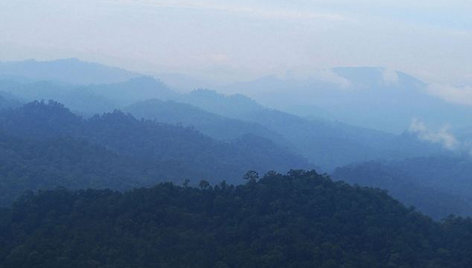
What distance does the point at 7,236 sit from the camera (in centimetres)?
2550

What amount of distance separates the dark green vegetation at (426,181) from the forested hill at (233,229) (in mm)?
19444

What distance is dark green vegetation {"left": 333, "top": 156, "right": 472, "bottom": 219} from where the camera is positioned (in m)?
46.7

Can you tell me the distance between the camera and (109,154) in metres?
45.7

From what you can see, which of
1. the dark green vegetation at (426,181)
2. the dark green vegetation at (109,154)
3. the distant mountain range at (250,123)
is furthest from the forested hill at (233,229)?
the distant mountain range at (250,123)

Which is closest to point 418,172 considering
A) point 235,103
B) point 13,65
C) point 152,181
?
point 152,181

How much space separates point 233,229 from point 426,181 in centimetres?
4134

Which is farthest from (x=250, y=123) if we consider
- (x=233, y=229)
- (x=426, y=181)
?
(x=233, y=229)

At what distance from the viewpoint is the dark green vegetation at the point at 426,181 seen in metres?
46.7

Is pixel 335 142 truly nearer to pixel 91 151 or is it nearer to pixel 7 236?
pixel 91 151

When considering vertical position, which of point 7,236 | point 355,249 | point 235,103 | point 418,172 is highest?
point 235,103

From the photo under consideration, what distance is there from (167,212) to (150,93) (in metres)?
118

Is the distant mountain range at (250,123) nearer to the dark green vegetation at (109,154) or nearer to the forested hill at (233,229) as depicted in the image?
the dark green vegetation at (109,154)

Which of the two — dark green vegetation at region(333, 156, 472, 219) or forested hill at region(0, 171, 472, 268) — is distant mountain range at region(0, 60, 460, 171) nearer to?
dark green vegetation at region(333, 156, 472, 219)

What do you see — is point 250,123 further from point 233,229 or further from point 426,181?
point 233,229
